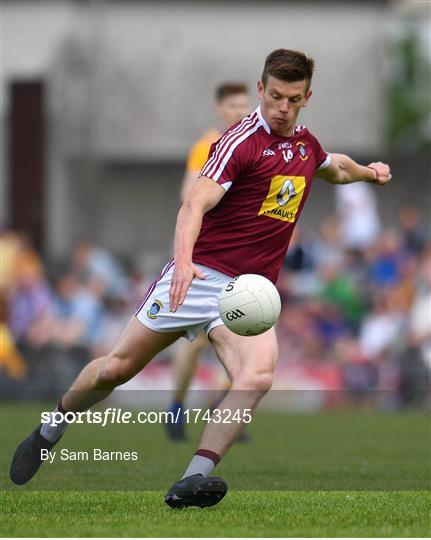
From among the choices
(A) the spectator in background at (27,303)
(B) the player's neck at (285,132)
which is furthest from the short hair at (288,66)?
(A) the spectator in background at (27,303)

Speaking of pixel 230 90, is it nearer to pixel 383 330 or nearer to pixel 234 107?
pixel 234 107

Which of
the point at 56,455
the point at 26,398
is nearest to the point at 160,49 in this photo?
the point at 26,398

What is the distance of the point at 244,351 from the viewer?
7082 millimetres

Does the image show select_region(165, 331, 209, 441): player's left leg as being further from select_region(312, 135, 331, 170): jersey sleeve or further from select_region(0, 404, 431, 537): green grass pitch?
select_region(312, 135, 331, 170): jersey sleeve

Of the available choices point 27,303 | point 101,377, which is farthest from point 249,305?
point 27,303

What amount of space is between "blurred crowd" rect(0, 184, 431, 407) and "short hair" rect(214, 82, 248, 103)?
18.9 feet

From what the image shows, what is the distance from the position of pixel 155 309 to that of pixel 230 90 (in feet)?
13.5

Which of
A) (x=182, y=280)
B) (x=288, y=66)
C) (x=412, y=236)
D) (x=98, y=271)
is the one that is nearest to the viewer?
(x=182, y=280)

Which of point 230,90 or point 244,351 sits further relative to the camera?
point 230,90

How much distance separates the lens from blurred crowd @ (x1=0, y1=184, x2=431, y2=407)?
16.6 meters

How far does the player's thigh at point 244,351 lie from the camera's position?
6.99 meters

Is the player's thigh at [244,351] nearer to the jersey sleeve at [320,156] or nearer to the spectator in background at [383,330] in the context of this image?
the jersey sleeve at [320,156]

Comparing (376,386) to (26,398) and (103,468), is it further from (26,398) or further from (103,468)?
(103,468)

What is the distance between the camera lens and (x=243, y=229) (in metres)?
7.29
